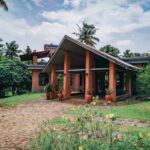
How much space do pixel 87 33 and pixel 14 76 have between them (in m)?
22.1

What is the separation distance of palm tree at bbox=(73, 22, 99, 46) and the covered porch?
20102mm

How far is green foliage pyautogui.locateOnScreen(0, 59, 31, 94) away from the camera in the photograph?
32.0 m

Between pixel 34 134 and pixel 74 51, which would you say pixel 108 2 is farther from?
pixel 74 51

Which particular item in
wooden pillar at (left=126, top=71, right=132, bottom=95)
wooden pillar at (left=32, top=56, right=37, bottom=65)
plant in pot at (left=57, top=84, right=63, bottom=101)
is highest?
wooden pillar at (left=32, top=56, right=37, bottom=65)

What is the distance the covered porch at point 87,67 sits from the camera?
772 inches

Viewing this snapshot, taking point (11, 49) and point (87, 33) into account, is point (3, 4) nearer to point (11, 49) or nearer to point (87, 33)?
point (87, 33)

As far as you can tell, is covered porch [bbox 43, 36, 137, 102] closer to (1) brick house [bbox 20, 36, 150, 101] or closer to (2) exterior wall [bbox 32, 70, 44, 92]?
(1) brick house [bbox 20, 36, 150, 101]

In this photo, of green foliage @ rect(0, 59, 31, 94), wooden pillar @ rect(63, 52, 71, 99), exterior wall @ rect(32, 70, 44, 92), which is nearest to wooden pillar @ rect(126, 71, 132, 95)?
wooden pillar @ rect(63, 52, 71, 99)

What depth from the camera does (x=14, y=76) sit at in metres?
32.5

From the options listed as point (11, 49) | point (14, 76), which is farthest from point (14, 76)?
point (11, 49)

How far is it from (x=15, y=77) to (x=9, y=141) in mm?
25614

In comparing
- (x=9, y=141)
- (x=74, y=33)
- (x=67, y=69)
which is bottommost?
(x=9, y=141)

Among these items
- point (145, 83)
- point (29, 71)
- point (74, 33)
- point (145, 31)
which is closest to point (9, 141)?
point (145, 83)

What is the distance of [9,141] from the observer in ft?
25.8
